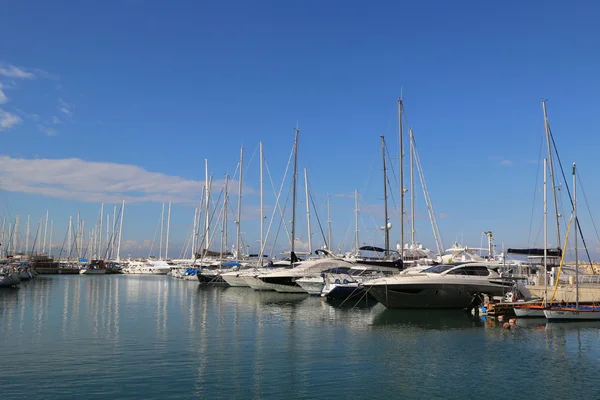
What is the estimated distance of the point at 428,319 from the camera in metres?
33.0

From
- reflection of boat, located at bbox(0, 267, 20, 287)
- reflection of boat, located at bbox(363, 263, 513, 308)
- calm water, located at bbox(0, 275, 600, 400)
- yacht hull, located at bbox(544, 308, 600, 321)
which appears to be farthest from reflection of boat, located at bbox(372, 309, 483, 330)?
reflection of boat, located at bbox(0, 267, 20, 287)

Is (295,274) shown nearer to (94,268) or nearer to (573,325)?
(573,325)

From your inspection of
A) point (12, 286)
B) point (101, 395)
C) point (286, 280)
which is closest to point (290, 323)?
point (101, 395)

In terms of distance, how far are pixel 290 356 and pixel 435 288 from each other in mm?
17873

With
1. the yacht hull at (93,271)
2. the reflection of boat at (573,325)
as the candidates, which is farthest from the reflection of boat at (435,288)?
the yacht hull at (93,271)

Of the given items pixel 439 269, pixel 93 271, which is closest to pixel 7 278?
pixel 439 269

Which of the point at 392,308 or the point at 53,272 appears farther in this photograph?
the point at 53,272

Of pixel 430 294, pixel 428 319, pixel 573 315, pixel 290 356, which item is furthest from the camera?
pixel 430 294

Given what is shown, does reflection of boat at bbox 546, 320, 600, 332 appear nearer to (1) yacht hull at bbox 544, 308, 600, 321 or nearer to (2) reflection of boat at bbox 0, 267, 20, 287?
(1) yacht hull at bbox 544, 308, 600, 321

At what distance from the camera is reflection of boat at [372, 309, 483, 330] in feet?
101

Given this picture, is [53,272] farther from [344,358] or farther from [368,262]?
[344,358]

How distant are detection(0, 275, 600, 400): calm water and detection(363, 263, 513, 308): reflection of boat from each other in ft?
3.92

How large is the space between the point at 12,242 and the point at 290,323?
108 m

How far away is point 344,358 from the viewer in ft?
68.4
